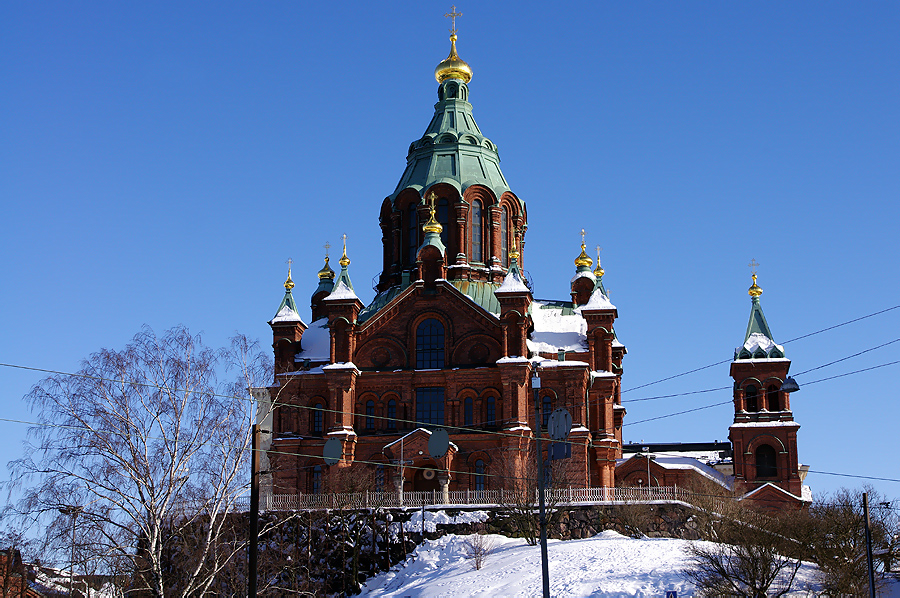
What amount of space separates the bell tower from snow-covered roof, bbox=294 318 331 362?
22562 millimetres

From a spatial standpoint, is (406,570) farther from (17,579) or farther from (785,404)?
(785,404)

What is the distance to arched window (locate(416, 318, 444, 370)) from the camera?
56.6 metres

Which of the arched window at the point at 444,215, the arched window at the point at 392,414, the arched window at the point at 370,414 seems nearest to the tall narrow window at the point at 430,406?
the arched window at the point at 392,414

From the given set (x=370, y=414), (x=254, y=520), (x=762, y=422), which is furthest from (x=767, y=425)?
(x=254, y=520)

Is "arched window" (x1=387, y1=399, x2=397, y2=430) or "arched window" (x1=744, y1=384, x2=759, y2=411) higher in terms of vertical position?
"arched window" (x1=744, y1=384, x2=759, y2=411)

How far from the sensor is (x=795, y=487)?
62.2m

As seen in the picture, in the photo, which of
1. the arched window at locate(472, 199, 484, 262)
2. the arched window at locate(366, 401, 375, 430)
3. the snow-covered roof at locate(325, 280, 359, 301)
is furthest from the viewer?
the arched window at locate(472, 199, 484, 262)

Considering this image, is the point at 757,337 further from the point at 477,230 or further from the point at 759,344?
the point at 477,230

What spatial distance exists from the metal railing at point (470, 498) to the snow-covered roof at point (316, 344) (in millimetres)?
9301

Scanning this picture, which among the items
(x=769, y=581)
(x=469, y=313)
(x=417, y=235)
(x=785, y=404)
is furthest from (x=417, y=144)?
(x=769, y=581)

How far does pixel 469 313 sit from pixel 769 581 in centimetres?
2460

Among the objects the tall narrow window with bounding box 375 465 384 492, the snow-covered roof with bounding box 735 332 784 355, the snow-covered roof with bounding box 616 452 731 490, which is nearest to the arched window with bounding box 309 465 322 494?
the tall narrow window with bounding box 375 465 384 492

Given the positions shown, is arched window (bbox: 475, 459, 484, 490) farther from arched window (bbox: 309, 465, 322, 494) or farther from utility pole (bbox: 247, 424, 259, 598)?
utility pole (bbox: 247, 424, 259, 598)

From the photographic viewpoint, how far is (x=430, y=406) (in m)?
56.0
